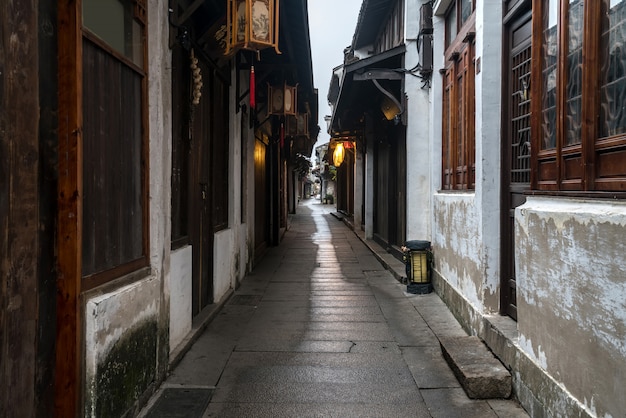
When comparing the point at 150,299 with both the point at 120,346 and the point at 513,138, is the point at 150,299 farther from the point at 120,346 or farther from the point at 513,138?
the point at 513,138

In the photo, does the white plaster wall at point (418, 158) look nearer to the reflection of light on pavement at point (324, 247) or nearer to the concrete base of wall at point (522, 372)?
the reflection of light on pavement at point (324, 247)

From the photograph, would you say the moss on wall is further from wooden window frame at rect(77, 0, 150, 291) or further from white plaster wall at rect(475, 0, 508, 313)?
white plaster wall at rect(475, 0, 508, 313)

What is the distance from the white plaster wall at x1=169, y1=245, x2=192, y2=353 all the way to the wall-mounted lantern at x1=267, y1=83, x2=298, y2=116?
5.35 m

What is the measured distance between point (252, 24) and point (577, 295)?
425cm

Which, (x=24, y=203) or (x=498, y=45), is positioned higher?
(x=498, y=45)

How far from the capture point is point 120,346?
3.87 m

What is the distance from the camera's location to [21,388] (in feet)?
9.29

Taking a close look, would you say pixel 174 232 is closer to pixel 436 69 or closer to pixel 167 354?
pixel 167 354

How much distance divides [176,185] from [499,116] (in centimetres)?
381

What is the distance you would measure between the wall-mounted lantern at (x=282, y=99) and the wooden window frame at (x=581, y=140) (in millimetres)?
6808

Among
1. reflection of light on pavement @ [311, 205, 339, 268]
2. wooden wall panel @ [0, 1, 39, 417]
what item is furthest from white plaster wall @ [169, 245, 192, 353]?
reflection of light on pavement @ [311, 205, 339, 268]

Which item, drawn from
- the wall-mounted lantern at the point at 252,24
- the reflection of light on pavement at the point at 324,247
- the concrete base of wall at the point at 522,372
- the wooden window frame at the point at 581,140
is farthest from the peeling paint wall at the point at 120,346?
the reflection of light on pavement at the point at 324,247

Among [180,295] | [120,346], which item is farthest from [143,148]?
[180,295]

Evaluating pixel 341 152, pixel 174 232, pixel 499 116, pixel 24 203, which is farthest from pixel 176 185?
pixel 341 152
